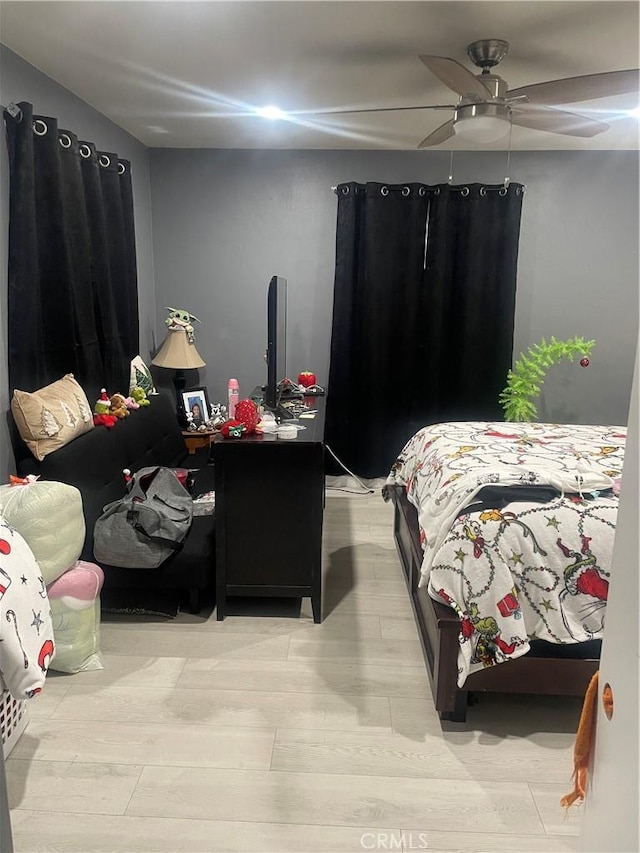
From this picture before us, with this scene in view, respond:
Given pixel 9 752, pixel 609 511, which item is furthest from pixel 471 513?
pixel 9 752

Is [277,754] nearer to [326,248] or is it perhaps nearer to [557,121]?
[557,121]

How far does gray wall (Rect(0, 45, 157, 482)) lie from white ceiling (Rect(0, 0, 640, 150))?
0.06 meters

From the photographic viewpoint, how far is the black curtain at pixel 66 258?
8.06 feet

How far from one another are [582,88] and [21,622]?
2.49m

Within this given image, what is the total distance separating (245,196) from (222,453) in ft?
8.08

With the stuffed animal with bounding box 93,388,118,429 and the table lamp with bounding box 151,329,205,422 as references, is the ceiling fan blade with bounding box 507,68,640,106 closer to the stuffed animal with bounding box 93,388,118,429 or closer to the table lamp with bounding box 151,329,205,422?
the stuffed animal with bounding box 93,388,118,429

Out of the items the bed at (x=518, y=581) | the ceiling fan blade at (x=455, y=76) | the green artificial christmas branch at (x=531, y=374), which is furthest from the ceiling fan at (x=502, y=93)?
the green artificial christmas branch at (x=531, y=374)

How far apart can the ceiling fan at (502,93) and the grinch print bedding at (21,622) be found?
199cm

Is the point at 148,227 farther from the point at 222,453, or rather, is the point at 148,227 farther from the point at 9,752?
the point at 9,752

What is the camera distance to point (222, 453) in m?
2.46

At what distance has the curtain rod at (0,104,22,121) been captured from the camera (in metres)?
2.40

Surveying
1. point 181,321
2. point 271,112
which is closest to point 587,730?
point 271,112

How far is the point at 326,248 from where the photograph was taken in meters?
4.29

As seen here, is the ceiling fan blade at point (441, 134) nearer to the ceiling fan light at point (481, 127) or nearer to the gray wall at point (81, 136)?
the ceiling fan light at point (481, 127)
